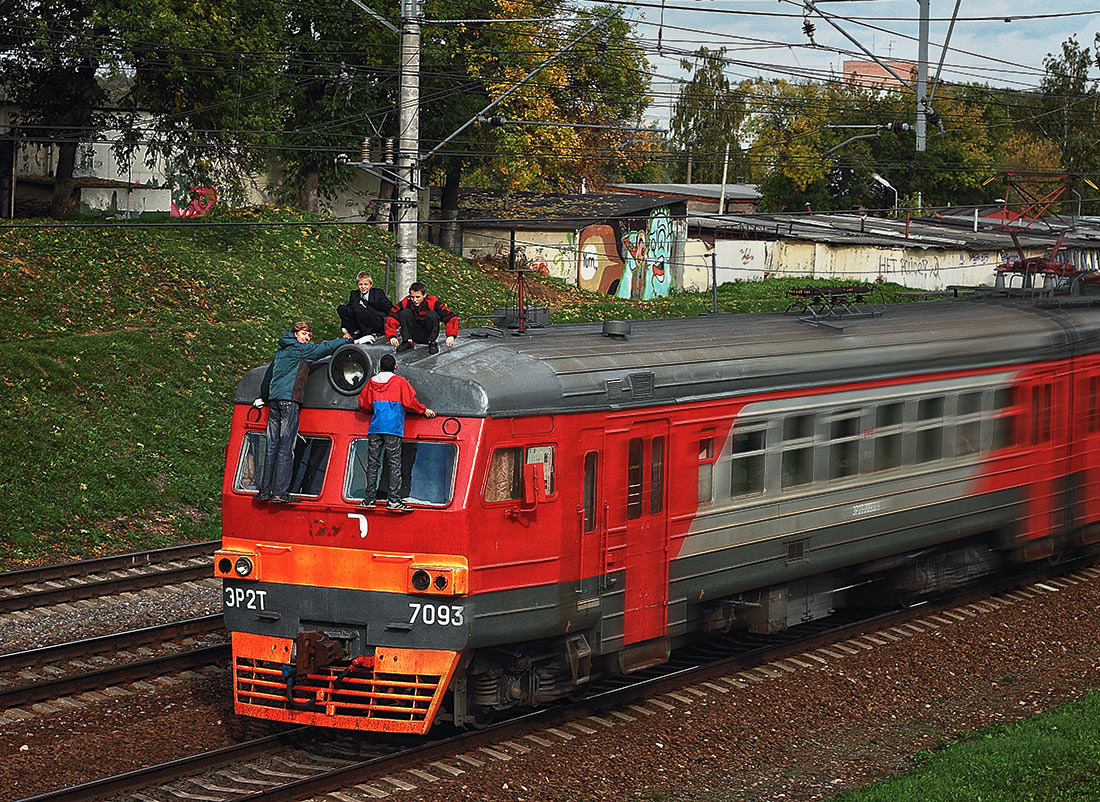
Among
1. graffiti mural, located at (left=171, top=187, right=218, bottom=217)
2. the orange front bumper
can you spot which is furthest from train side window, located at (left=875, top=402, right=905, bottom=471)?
graffiti mural, located at (left=171, top=187, right=218, bottom=217)

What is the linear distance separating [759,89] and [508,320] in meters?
67.4

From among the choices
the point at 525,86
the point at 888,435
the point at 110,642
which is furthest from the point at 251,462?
the point at 525,86

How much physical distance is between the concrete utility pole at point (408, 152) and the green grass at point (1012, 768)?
10.9 m

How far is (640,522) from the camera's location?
11867 millimetres

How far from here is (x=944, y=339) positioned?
15695 millimetres

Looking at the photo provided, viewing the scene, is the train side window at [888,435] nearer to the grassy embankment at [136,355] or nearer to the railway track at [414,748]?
the railway track at [414,748]

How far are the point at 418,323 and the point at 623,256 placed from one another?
3610 centimetres

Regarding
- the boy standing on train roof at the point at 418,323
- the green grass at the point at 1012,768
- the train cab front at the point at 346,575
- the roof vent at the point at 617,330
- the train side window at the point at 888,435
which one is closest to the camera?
the green grass at the point at 1012,768

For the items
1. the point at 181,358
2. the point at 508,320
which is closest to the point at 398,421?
the point at 508,320

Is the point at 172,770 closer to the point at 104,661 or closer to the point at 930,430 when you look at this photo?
the point at 104,661

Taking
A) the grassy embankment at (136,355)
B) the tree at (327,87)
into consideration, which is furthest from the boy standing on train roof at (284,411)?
the tree at (327,87)

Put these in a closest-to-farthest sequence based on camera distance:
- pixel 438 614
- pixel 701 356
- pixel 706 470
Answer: pixel 438 614, pixel 706 470, pixel 701 356

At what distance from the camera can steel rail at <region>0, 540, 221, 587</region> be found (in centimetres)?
1717

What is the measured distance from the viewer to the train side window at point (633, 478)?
11742mm
